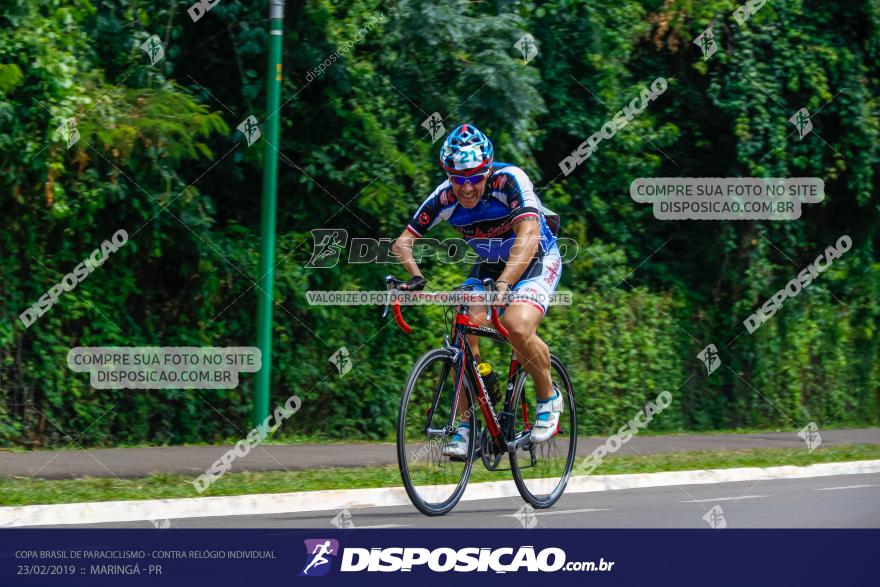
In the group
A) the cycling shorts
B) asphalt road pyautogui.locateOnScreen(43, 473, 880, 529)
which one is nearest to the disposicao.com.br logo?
asphalt road pyautogui.locateOnScreen(43, 473, 880, 529)

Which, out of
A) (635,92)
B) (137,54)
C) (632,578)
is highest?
(635,92)

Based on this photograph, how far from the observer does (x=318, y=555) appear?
5977 millimetres

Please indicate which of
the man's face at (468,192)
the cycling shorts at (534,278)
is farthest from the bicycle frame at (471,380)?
the man's face at (468,192)

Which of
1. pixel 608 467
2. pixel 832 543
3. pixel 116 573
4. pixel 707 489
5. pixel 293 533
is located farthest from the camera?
pixel 608 467

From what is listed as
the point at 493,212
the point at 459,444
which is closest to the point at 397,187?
the point at 493,212

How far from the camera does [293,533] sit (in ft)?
23.2

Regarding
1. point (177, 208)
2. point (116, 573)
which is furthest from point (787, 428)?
point (116, 573)

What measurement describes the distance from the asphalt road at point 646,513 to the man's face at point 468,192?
2.00 meters

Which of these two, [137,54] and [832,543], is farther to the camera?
[137,54]

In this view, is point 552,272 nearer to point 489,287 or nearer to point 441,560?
point 489,287

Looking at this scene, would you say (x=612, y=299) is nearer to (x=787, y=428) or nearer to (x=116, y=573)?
(x=787, y=428)

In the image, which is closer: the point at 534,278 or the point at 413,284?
the point at 413,284

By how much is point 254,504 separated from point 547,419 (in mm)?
2026

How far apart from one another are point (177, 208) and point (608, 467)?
462cm
